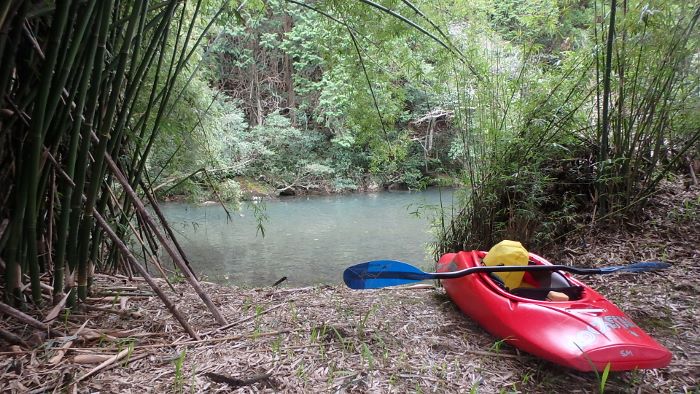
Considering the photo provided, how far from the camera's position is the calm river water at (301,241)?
4.77 meters

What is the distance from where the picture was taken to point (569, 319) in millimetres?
1497

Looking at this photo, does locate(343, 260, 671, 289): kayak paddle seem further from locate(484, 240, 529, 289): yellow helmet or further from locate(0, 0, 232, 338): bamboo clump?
locate(0, 0, 232, 338): bamboo clump

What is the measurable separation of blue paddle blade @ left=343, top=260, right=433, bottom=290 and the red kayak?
9.6 inches

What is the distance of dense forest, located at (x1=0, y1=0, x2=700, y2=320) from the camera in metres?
1.30

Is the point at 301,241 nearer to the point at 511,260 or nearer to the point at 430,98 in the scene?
the point at 430,98

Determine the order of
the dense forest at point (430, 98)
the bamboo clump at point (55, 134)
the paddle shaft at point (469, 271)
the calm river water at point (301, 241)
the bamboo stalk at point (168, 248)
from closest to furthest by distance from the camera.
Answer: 1. the bamboo clump at point (55, 134)
2. the dense forest at point (430, 98)
3. the bamboo stalk at point (168, 248)
4. the paddle shaft at point (469, 271)
5. the calm river water at point (301, 241)

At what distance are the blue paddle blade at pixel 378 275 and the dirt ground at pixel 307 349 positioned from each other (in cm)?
12

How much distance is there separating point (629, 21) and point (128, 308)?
297 centimetres

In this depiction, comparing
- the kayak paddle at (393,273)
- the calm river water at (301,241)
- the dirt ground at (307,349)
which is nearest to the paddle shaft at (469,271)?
the kayak paddle at (393,273)

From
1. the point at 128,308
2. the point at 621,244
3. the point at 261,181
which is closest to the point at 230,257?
the point at 128,308

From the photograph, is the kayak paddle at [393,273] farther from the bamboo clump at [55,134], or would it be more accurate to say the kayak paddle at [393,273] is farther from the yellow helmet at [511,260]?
the bamboo clump at [55,134]

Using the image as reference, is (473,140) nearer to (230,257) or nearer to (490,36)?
(490,36)

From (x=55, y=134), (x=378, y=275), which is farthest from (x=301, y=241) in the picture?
(x=55, y=134)

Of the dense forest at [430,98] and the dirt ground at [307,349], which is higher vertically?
the dense forest at [430,98]
